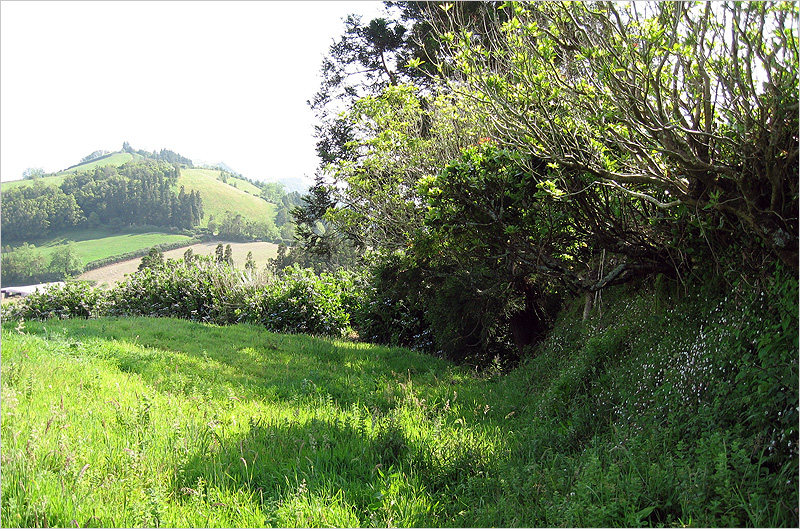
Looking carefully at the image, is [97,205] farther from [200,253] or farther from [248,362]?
[248,362]

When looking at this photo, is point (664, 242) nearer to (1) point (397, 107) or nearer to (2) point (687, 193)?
(2) point (687, 193)

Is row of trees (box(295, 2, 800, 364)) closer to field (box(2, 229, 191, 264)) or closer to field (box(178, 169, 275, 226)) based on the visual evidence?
field (box(2, 229, 191, 264))

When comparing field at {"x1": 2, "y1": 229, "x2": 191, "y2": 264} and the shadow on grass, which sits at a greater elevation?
field at {"x1": 2, "y1": 229, "x2": 191, "y2": 264}

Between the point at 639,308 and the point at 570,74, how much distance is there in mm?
2934

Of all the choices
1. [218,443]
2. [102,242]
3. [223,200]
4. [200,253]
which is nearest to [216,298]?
[218,443]

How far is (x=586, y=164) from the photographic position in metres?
5.04

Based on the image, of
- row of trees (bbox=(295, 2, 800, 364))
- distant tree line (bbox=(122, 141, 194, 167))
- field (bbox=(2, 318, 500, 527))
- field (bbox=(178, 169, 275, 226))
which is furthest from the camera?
distant tree line (bbox=(122, 141, 194, 167))

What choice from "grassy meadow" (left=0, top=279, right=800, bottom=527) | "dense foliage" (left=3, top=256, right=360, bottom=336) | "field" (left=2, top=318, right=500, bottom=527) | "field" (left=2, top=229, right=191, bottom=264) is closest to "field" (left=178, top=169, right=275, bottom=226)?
"field" (left=2, top=229, right=191, bottom=264)

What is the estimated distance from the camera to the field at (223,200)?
11000 cm

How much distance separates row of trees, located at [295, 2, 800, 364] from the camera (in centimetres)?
363

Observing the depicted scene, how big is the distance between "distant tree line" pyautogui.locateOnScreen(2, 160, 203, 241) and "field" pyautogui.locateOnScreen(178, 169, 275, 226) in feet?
20.7

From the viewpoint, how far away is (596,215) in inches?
234

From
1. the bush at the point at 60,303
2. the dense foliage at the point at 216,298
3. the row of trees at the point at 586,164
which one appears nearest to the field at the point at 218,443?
the row of trees at the point at 586,164

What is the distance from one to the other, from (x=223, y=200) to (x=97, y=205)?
30022 millimetres
